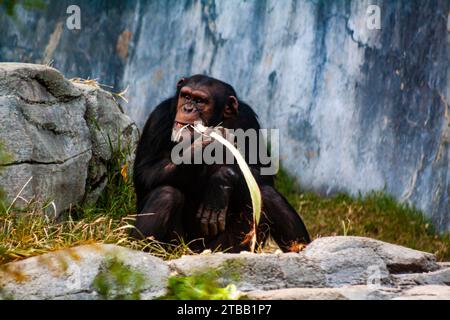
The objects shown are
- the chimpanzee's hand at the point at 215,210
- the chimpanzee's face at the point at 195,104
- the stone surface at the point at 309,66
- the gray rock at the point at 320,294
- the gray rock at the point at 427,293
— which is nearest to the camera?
the gray rock at the point at 320,294

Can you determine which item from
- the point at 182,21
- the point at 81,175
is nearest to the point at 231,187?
the point at 81,175

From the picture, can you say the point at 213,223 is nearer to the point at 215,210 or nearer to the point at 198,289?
Answer: the point at 215,210

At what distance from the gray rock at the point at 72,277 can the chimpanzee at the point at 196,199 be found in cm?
177

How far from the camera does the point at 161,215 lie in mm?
5625

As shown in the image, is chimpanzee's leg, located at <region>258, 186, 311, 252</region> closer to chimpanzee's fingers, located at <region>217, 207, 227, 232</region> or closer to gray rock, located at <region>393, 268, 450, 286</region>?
chimpanzee's fingers, located at <region>217, 207, 227, 232</region>

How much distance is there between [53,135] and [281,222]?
5.47 ft

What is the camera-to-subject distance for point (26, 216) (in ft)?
17.7

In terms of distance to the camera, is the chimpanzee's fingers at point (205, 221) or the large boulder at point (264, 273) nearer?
the large boulder at point (264, 273)

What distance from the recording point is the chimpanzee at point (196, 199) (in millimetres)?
5703

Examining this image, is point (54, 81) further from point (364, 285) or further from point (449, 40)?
point (449, 40)

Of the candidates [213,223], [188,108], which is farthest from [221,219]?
[188,108]

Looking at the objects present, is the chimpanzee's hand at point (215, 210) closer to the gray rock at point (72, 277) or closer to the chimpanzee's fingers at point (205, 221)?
Answer: the chimpanzee's fingers at point (205, 221)

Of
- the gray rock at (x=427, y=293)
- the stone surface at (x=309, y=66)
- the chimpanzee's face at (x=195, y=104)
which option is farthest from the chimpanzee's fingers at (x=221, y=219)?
the stone surface at (x=309, y=66)
